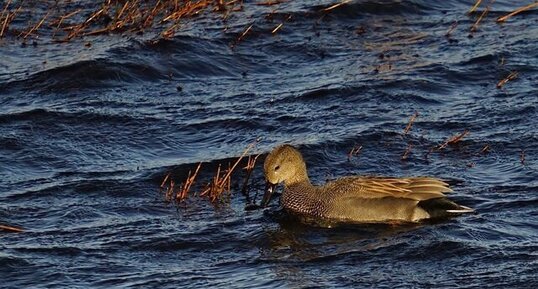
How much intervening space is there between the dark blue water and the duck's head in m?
0.21

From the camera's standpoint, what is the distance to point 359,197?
10.1 m

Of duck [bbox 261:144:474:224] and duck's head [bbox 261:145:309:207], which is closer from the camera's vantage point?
duck [bbox 261:144:474:224]

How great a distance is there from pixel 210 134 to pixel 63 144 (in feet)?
4.26

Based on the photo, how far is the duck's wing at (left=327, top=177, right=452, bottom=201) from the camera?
9984 millimetres

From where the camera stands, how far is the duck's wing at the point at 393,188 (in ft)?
32.8

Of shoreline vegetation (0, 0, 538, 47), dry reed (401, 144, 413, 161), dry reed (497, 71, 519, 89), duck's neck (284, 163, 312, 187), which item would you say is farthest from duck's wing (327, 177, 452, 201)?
shoreline vegetation (0, 0, 538, 47)

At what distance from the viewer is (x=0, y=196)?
1077 cm

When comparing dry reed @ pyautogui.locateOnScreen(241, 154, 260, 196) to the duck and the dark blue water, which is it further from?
the duck

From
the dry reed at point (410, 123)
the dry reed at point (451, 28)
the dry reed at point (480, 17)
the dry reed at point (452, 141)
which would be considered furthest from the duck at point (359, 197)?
the dry reed at point (480, 17)

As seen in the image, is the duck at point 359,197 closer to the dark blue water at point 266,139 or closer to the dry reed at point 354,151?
the dark blue water at point 266,139

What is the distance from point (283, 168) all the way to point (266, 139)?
1677mm

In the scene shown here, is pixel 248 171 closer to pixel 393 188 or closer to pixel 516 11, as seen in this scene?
pixel 393 188

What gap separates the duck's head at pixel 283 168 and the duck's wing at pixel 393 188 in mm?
387

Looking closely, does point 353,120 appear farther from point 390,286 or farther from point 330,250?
point 390,286
